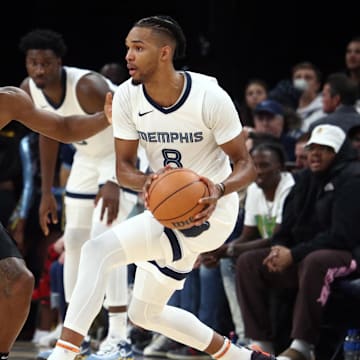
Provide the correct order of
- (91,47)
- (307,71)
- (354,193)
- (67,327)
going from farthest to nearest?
1. (91,47)
2. (307,71)
3. (354,193)
4. (67,327)

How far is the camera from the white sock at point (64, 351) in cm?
503

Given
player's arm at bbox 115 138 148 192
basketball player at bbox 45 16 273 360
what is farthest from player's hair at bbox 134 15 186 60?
player's arm at bbox 115 138 148 192

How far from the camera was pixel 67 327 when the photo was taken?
201 inches

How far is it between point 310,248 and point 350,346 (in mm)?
676

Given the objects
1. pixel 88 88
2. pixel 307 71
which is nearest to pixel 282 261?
pixel 88 88

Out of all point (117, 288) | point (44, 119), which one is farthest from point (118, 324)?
point (44, 119)

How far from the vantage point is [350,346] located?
6.27 meters

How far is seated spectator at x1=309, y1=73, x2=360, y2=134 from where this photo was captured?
23.8 ft

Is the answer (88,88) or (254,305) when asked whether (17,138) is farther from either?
(254,305)

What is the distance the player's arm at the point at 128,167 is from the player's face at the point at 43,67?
1568 millimetres

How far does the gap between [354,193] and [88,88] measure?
71.7 inches

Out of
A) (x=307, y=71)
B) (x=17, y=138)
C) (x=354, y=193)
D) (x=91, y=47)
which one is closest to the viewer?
(x=354, y=193)

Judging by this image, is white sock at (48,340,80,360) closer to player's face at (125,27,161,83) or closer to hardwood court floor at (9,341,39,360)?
player's face at (125,27,161,83)

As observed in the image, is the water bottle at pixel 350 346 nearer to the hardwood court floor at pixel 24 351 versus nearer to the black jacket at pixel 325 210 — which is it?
the black jacket at pixel 325 210
